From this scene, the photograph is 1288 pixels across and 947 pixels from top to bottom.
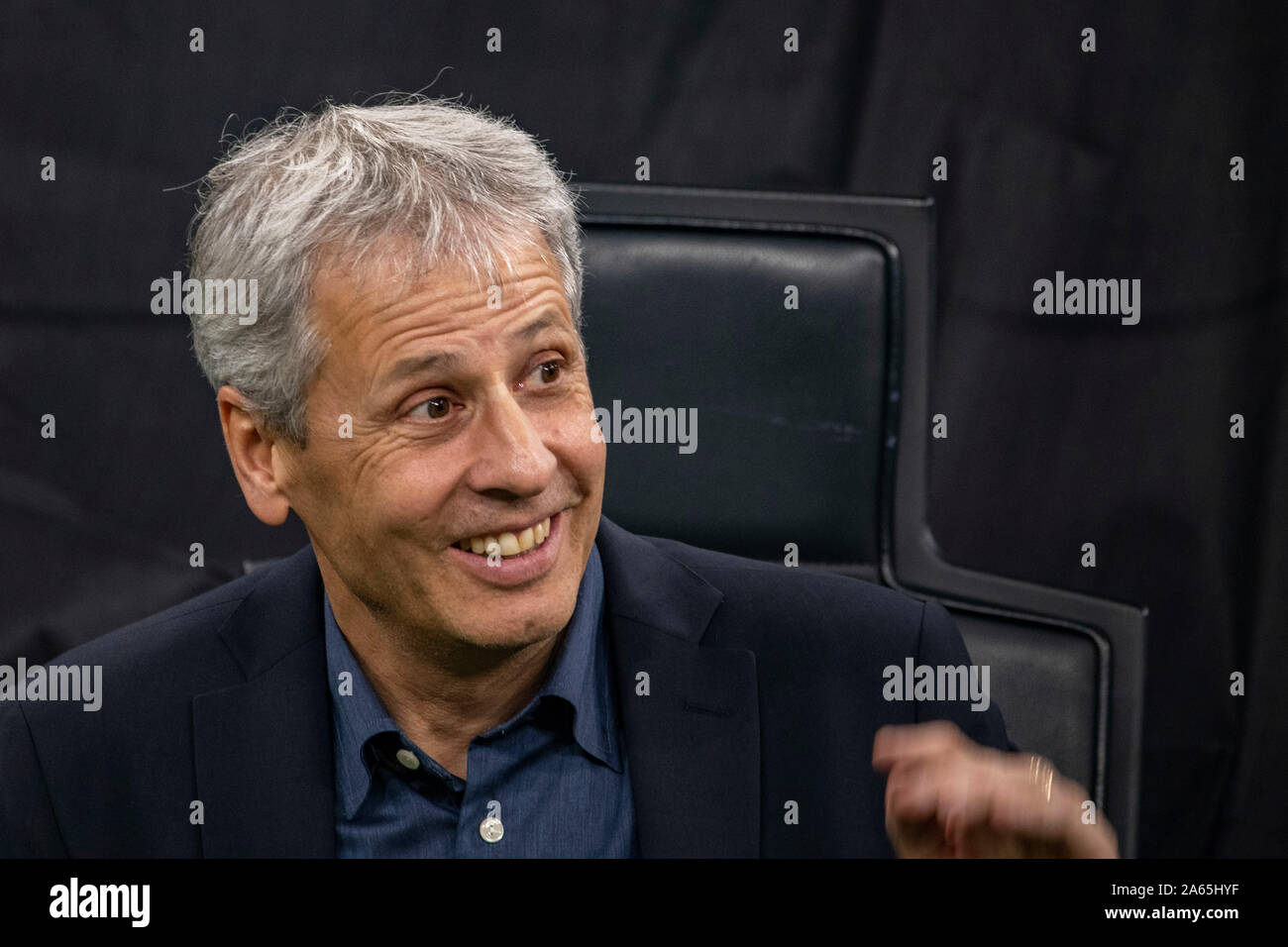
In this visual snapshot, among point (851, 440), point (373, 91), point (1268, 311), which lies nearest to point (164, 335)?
point (373, 91)

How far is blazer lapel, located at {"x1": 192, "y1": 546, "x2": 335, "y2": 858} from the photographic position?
4.34ft

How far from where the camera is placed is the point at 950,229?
2209 millimetres

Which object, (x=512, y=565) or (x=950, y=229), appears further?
(x=950, y=229)

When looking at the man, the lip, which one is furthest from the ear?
the lip

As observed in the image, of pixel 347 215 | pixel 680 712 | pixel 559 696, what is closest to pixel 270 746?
pixel 559 696

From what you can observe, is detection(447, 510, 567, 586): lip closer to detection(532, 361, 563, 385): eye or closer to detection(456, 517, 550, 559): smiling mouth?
detection(456, 517, 550, 559): smiling mouth

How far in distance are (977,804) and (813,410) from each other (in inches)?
26.0

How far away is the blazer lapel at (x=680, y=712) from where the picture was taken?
1.32 m

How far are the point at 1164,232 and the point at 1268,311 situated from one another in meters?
0.20

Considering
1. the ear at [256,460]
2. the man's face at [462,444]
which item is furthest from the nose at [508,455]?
the ear at [256,460]

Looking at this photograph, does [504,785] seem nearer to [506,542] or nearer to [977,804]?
[506,542]

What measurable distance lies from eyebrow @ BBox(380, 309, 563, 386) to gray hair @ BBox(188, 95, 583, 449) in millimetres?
50

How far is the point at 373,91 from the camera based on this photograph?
2123 millimetres

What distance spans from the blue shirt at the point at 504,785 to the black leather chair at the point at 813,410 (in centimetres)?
31
